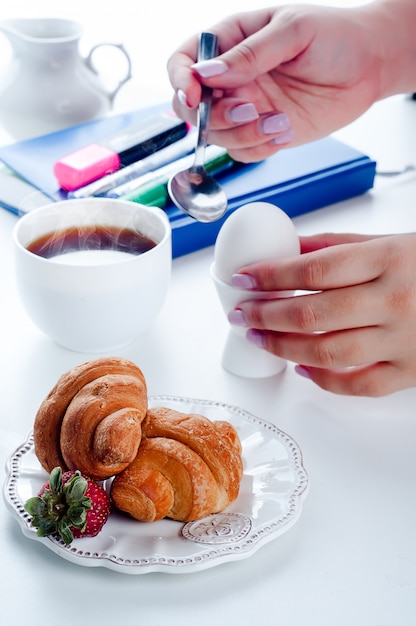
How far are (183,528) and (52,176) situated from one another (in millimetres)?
767

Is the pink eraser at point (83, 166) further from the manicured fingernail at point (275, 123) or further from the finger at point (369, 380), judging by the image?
the finger at point (369, 380)

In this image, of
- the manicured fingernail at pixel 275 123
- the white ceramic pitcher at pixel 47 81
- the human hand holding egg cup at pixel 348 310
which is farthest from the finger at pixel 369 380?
the white ceramic pitcher at pixel 47 81

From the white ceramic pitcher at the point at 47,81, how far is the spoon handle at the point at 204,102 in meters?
0.45

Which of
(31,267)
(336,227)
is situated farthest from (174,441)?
(336,227)

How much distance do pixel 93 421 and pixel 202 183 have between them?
518 mm

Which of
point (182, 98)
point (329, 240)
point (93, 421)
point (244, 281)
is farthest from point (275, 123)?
point (93, 421)

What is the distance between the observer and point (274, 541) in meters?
0.70

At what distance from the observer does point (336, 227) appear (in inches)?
50.6

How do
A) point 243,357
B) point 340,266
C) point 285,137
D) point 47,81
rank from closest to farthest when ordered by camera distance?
point 340,266 < point 243,357 < point 285,137 < point 47,81

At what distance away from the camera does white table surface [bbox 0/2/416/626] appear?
64cm

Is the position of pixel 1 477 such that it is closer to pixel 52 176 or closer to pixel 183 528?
pixel 183 528

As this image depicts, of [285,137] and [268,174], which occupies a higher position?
[285,137]

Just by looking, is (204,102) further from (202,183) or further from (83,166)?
(83,166)

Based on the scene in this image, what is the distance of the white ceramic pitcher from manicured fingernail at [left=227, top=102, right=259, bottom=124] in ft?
1.54
